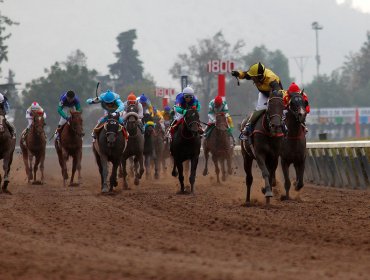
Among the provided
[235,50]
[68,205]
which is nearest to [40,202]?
[68,205]

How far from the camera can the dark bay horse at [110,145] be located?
20.7 metres

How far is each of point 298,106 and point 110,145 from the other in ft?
14.1

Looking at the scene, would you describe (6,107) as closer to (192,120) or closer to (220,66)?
(192,120)

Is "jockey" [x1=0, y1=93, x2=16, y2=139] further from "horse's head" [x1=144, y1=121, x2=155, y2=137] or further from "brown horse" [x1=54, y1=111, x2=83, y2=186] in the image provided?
"horse's head" [x1=144, y1=121, x2=155, y2=137]

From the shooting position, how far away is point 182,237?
1198cm

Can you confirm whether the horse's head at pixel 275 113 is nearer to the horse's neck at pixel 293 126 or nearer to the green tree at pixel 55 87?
the horse's neck at pixel 293 126

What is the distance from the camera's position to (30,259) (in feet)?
33.2

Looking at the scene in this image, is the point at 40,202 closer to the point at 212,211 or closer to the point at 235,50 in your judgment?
the point at 212,211

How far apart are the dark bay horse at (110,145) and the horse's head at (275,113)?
4453mm

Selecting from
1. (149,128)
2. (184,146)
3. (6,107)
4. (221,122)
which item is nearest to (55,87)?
(149,128)

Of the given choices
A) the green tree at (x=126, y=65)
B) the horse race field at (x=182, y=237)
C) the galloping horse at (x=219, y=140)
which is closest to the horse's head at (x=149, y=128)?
the galloping horse at (x=219, y=140)

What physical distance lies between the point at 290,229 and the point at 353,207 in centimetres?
421

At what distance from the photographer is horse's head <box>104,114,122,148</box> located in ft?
67.7

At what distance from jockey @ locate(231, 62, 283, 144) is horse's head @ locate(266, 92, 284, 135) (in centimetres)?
16
